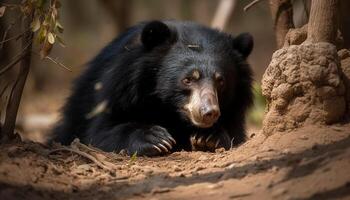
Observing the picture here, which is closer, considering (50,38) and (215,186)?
(215,186)

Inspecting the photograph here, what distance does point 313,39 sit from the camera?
4.48 meters

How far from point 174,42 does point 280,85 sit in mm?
1954

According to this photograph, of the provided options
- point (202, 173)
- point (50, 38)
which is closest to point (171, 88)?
point (50, 38)

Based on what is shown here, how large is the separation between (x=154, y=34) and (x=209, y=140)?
1.10 meters

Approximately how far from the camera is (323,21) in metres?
4.42

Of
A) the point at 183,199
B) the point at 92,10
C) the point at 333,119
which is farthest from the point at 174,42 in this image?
the point at 92,10

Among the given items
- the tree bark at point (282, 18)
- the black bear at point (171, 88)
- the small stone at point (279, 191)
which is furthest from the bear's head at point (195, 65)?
the small stone at point (279, 191)

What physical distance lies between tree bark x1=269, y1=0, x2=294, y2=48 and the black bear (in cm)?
49

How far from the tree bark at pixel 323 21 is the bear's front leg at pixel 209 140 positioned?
161cm

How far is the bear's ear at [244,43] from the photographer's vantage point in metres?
6.26

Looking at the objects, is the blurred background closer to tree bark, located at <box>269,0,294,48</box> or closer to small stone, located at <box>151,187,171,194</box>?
tree bark, located at <box>269,0,294,48</box>

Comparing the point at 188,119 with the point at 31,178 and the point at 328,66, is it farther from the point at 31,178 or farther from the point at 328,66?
the point at 31,178

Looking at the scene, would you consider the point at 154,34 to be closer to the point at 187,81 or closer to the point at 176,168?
the point at 187,81

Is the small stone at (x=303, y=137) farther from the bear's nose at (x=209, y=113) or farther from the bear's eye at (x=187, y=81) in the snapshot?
the bear's eye at (x=187, y=81)
